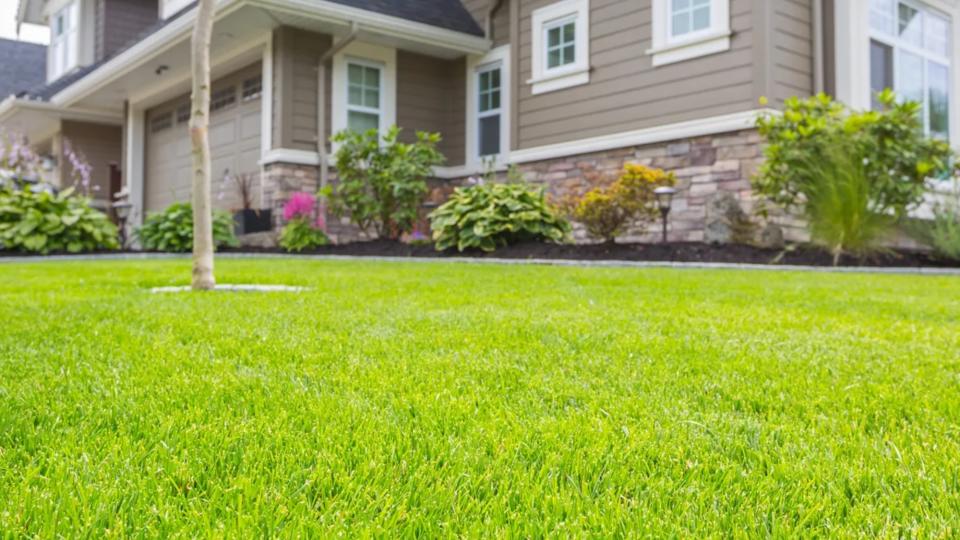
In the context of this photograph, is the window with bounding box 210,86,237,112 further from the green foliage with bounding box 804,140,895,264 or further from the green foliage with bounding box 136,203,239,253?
the green foliage with bounding box 804,140,895,264

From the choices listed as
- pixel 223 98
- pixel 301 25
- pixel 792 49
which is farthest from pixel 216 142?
pixel 792 49

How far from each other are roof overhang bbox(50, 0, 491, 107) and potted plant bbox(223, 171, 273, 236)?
1875mm

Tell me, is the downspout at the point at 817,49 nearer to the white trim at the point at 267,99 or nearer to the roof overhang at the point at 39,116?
the white trim at the point at 267,99

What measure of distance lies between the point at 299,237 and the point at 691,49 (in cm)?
486

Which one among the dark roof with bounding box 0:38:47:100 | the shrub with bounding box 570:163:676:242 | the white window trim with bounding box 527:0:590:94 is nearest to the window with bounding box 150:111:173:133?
the white window trim with bounding box 527:0:590:94

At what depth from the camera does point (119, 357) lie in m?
1.98

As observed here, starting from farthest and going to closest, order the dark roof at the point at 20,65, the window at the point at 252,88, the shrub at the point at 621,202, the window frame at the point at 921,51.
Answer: the dark roof at the point at 20,65, the window at the point at 252,88, the window frame at the point at 921,51, the shrub at the point at 621,202

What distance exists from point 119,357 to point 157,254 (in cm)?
691

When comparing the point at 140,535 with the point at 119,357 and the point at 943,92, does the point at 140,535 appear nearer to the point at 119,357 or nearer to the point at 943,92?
the point at 119,357

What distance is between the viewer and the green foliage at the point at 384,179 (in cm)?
869

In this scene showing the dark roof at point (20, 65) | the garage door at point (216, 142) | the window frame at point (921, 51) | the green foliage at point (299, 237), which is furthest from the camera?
the dark roof at point (20, 65)

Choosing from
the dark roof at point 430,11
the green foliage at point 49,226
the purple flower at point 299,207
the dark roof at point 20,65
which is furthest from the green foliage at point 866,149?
the dark roof at point 20,65

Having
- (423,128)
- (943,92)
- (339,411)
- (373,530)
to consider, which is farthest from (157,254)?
(943,92)

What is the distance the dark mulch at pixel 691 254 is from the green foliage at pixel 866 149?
449 millimetres
